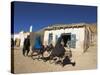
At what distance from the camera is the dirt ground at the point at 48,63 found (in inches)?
74.3

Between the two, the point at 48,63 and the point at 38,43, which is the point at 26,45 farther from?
the point at 48,63

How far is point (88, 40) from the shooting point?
2.14 meters

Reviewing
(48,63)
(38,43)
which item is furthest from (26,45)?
(48,63)

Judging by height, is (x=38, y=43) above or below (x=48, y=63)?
above

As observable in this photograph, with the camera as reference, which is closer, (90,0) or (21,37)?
(21,37)

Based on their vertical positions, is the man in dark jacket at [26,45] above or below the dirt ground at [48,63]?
above

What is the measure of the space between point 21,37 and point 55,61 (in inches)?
15.1

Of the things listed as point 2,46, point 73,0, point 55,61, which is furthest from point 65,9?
point 2,46

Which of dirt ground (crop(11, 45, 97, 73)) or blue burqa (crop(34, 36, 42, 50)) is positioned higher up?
blue burqa (crop(34, 36, 42, 50))

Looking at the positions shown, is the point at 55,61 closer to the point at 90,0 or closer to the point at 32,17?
the point at 32,17

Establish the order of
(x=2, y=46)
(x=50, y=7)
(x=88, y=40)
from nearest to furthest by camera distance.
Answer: (x=2, y=46) < (x=50, y=7) < (x=88, y=40)

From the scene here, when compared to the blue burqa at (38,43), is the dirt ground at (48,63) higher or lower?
lower

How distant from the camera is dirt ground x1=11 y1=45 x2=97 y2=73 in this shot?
189 centimetres

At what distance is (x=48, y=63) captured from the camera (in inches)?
78.4
